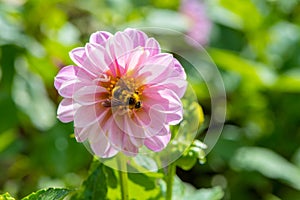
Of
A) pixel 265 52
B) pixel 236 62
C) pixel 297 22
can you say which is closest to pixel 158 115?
pixel 236 62

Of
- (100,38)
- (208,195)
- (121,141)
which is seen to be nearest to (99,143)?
(121,141)

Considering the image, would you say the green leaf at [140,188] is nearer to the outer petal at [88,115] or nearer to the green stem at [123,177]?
the green stem at [123,177]

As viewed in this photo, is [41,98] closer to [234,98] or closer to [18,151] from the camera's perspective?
[18,151]

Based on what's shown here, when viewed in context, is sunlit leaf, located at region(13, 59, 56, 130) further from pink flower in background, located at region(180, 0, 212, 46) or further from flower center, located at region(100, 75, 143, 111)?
flower center, located at region(100, 75, 143, 111)

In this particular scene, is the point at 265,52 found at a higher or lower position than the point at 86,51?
lower

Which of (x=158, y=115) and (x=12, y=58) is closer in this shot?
(x=158, y=115)

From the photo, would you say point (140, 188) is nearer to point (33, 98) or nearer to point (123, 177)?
point (123, 177)
